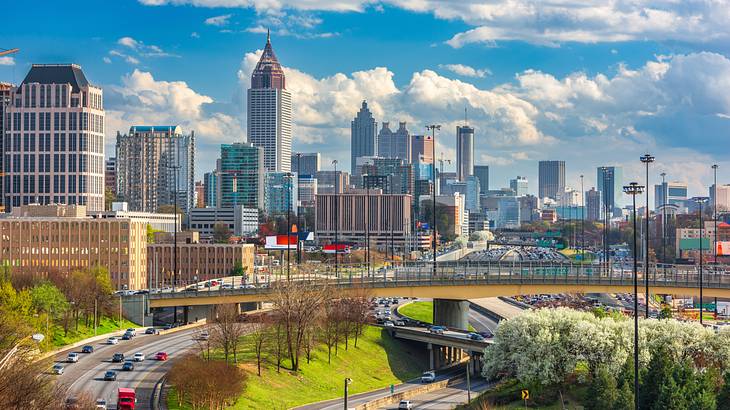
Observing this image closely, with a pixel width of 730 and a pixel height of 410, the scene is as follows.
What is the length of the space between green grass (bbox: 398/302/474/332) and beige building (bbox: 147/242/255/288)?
32.9 meters

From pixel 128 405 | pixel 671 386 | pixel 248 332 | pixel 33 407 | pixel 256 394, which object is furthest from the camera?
pixel 248 332

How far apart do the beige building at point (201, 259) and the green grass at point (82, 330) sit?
68143 mm

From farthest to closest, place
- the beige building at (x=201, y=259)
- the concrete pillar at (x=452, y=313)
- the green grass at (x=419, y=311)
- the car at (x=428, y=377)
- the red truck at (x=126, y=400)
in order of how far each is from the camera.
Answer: the beige building at (x=201, y=259) → the green grass at (x=419, y=311) → the concrete pillar at (x=452, y=313) → the car at (x=428, y=377) → the red truck at (x=126, y=400)

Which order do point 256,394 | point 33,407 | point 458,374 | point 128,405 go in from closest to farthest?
point 33,407 < point 128,405 < point 256,394 < point 458,374

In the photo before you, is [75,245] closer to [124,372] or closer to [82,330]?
[82,330]

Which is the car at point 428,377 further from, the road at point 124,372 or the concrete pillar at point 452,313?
the road at point 124,372

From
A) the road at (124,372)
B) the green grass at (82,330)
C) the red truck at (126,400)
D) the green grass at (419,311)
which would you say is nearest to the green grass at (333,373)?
the red truck at (126,400)

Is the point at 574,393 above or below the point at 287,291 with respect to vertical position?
below

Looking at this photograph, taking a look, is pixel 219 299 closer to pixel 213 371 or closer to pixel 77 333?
pixel 77 333

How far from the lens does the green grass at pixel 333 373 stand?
288ft

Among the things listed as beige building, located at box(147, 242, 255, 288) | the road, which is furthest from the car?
beige building, located at box(147, 242, 255, 288)

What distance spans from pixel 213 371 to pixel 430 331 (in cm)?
5054

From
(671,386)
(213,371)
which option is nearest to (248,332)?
(213,371)

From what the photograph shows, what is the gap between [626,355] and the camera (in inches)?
3273
